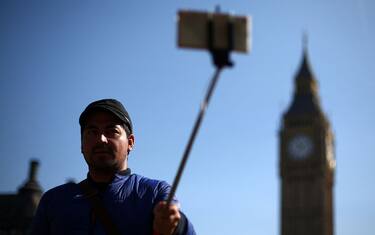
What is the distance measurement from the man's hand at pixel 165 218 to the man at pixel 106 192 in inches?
3.6

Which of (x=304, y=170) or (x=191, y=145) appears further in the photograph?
(x=304, y=170)

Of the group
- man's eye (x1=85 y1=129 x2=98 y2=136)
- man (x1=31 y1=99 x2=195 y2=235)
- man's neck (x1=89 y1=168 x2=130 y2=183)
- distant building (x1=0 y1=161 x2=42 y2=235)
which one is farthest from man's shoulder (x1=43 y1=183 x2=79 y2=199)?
distant building (x1=0 y1=161 x2=42 y2=235)

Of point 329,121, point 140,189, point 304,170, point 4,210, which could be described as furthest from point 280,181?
point 140,189

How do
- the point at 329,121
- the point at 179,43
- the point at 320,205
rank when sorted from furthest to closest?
the point at 329,121 → the point at 320,205 → the point at 179,43

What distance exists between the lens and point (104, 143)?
2.99 metres

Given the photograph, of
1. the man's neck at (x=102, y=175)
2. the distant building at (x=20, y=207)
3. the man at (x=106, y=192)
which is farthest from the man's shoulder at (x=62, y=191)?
the distant building at (x=20, y=207)

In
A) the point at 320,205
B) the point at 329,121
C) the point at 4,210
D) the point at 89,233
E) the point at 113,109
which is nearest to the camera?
the point at 89,233

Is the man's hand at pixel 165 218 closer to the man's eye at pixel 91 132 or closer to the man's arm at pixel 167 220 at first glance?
the man's arm at pixel 167 220

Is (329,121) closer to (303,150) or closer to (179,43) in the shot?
(303,150)

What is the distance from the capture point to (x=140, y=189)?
3.03 m

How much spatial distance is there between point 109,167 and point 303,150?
64.2 meters

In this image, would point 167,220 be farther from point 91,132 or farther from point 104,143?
point 91,132

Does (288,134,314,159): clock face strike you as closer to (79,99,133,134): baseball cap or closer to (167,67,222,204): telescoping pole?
(79,99,133,134): baseball cap

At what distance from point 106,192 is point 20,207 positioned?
115 feet
